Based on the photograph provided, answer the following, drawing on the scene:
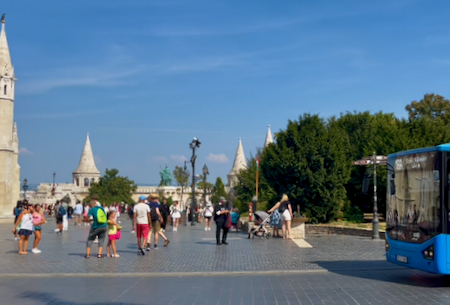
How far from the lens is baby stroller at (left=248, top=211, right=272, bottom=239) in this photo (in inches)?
936

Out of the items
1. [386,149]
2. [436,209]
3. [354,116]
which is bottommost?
[436,209]

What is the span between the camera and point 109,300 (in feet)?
31.8

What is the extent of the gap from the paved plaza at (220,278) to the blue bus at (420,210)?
50cm

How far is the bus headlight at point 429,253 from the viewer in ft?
36.1

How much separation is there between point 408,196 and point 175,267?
5437 millimetres

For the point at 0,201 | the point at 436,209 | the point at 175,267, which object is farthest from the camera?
the point at 0,201

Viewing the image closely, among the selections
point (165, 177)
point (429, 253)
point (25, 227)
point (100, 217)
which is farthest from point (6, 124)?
point (165, 177)

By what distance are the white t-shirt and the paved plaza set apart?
0.96 m

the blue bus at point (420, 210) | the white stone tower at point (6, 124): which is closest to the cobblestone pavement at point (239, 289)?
the blue bus at point (420, 210)

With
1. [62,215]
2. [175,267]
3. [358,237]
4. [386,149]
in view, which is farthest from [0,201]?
[175,267]

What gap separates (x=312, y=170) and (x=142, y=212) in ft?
51.6

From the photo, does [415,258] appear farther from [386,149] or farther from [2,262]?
[386,149]

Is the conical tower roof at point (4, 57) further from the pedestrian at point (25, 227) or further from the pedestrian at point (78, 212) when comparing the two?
the pedestrian at point (25, 227)

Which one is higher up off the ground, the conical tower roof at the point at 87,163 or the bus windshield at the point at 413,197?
the conical tower roof at the point at 87,163
